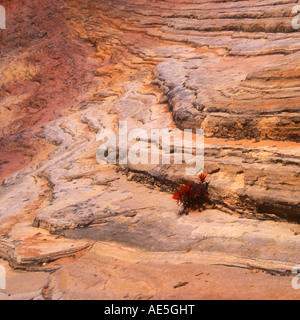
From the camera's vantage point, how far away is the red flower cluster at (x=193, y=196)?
7395mm

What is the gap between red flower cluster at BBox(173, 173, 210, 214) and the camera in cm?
739

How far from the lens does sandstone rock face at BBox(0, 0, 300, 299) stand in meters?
6.28

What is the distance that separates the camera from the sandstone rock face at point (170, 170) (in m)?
6.28

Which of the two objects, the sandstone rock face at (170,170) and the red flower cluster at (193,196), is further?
the red flower cluster at (193,196)

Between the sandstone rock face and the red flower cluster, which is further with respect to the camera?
the red flower cluster

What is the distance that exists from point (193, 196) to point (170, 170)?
1094 millimetres

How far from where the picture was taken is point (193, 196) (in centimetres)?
738

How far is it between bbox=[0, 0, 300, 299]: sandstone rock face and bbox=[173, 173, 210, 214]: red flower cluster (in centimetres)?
16

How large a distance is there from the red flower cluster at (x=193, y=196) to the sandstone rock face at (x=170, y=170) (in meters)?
0.16

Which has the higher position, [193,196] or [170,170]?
[170,170]

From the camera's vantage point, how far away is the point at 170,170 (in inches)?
328

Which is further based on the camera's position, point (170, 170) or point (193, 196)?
point (170, 170)
